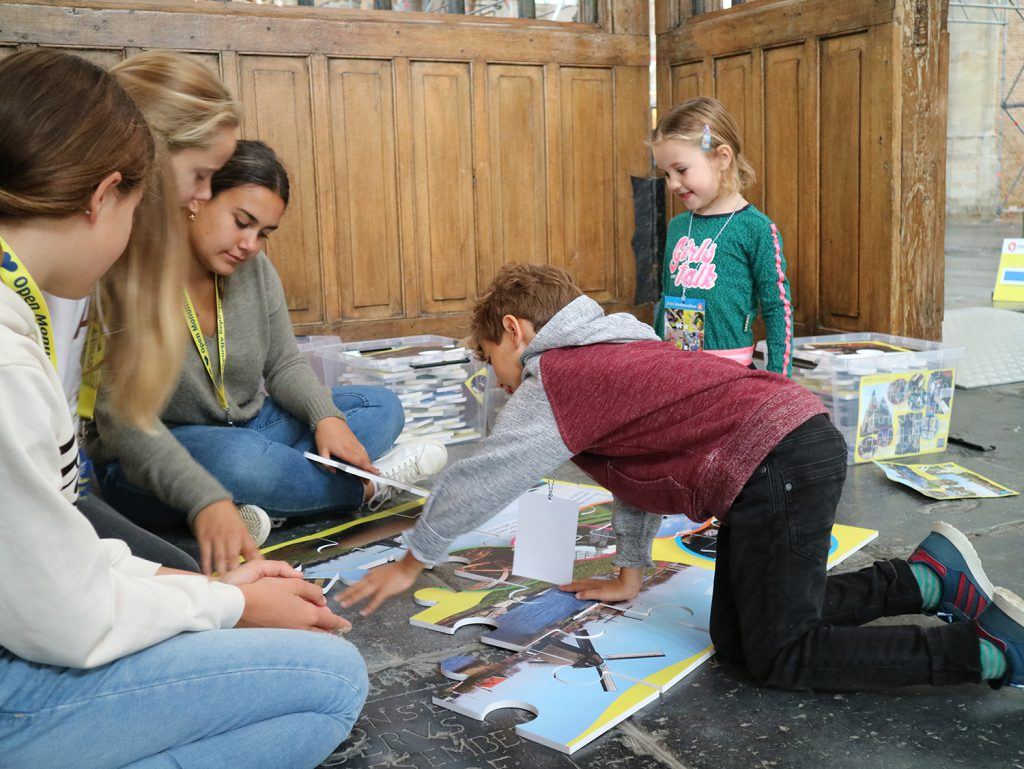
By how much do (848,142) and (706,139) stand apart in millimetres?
901

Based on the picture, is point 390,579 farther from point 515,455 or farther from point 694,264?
point 694,264

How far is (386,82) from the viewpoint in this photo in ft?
13.2

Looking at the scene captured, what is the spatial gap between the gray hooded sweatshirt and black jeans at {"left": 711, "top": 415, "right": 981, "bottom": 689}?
13.2 inches

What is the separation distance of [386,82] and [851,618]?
113 inches

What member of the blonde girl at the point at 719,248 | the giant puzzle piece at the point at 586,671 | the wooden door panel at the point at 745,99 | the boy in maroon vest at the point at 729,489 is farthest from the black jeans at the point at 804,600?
the wooden door panel at the point at 745,99

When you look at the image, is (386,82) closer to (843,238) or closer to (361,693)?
(843,238)

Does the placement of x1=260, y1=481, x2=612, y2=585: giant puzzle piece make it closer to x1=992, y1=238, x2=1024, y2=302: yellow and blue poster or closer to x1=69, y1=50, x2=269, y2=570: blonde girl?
x1=69, y1=50, x2=269, y2=570: blonde girl

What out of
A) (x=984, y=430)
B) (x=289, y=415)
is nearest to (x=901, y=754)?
(x=289, y=415)

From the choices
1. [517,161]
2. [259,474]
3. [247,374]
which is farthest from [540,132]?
[259,474]

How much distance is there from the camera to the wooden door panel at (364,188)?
3951 mm

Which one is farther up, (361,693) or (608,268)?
(608,268)

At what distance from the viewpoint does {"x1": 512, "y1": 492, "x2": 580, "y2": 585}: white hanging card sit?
1985 millimetres

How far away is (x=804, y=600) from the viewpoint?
1.69 metres

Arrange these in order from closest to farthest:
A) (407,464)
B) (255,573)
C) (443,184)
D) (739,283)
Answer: (255,573)
(407,464)
(739,283)
(443,184)
